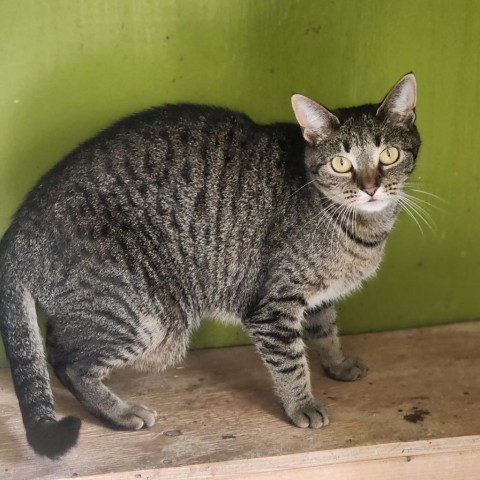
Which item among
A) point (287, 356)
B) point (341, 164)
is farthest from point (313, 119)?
point (287, 356)

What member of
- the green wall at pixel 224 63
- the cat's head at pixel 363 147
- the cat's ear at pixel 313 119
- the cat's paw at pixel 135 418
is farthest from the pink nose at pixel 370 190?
the cat's paw at pixel 135 418

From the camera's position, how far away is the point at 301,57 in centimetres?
172

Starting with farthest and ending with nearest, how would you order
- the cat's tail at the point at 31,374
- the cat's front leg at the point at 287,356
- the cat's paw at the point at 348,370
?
the cat's paw at the point at 348,370 < the cat's front leg at the point at 287,356 < the cat's tail at the point at 31,374

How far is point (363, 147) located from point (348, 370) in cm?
57

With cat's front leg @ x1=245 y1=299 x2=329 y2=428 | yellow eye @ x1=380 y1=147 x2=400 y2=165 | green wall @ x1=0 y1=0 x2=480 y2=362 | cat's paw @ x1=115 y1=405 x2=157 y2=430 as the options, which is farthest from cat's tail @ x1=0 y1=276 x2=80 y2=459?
yellow eye @ x1=380 y1=147 x2=400 y2=165

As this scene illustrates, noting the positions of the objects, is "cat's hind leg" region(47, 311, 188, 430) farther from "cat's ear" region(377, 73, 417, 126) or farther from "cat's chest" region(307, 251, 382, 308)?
"cat's ear" region(377, 73, 417, 126)

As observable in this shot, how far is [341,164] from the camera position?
148 centimetres

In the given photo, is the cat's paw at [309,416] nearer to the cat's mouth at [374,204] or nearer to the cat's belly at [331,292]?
the cat's belly at [331,292]

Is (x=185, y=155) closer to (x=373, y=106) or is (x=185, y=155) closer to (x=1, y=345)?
(x=373, y=106)

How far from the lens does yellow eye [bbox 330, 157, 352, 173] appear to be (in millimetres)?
1471

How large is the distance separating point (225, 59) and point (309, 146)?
1.09 ft

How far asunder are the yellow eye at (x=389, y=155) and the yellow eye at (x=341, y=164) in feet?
0.21

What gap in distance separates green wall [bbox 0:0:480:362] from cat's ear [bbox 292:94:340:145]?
0.29 meters

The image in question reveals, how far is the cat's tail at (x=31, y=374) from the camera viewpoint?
1.43 meters
